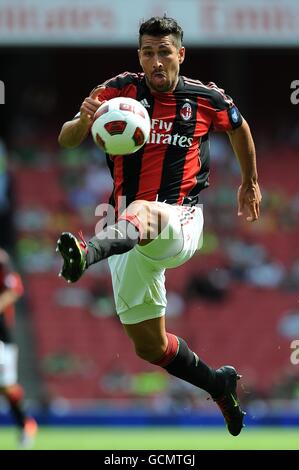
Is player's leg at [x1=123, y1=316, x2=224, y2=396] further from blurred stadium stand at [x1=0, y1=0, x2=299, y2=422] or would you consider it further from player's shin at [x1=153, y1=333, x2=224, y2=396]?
blurred stadium stand at [x1=0, y1=0, x2=299, y2=422]

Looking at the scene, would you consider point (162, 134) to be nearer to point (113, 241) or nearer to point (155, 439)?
point (113, 241)

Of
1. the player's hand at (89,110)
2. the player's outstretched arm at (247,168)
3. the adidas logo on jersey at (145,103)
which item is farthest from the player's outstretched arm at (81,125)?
the player's outstretched arm at (247,168)

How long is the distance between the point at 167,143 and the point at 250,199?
79cm

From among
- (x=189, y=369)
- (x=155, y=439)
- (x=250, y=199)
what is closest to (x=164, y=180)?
(x=250, y=199)

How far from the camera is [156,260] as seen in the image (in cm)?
641

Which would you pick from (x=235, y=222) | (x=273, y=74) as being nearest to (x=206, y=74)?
(x=273, y=74)

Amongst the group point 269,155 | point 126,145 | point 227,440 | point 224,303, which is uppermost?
point 269,155

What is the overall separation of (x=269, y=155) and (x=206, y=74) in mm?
2080

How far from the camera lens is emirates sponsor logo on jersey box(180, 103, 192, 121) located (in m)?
6.64

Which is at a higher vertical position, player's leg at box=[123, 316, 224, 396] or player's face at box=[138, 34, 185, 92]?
player's face at box=[138, 34, 185, 92]

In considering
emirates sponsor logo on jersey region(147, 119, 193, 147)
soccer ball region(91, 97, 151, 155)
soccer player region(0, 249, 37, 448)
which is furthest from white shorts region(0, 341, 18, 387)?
soccer ball region(91, 97, 151, 155)

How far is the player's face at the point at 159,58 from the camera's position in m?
6.35

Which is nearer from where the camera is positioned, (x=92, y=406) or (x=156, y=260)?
(x=156, y=260)

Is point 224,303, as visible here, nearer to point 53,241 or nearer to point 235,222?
point 235,222
